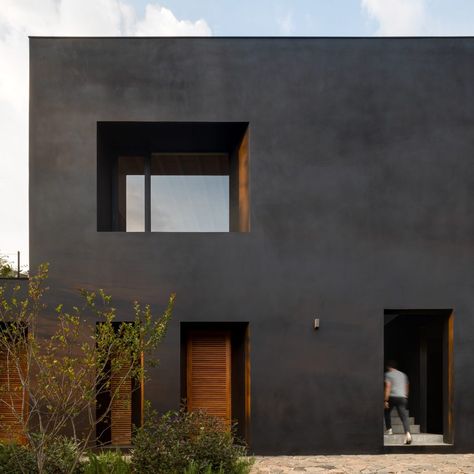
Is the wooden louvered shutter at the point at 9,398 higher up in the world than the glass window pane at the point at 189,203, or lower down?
lower down

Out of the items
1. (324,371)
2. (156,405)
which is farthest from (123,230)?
(324,371)

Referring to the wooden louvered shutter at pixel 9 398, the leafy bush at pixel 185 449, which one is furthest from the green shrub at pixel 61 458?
the wooden louvered shutter at pixel 9 398

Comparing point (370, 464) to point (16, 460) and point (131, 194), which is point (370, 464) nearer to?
point (16, 460)

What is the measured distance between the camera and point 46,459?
6.78 metres

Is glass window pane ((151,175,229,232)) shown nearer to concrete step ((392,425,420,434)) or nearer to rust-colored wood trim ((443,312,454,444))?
rust-colored wood trim ((443,312,454,444))

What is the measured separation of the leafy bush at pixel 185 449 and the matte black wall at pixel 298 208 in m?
1.86

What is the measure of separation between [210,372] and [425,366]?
4665mm

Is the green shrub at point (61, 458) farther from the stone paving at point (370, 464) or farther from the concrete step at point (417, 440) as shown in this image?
the concrete step at point (417, 440)

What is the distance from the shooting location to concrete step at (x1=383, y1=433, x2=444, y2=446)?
9.38 metres

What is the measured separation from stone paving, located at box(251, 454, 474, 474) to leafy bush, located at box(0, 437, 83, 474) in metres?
2.67

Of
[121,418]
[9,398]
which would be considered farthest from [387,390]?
[9,398]

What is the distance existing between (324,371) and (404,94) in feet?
16.4

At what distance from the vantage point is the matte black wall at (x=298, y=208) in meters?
9.07

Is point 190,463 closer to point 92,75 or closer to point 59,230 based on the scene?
point 59,230
